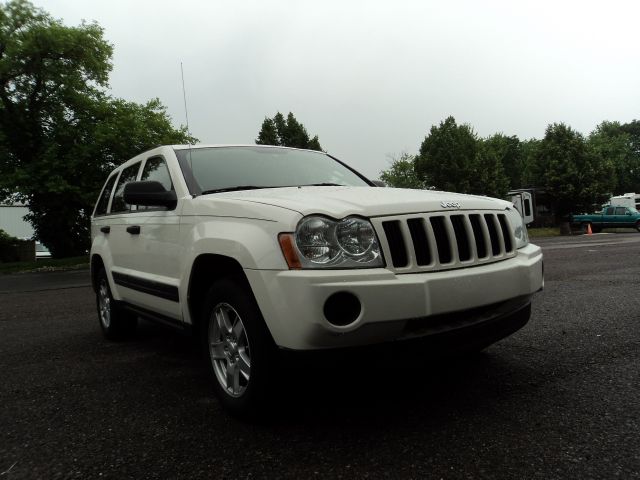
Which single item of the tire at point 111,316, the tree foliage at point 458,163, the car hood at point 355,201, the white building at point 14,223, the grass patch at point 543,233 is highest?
the tree foliage at point 458,163

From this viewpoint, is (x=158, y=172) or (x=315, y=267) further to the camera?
(x=158, y=172)

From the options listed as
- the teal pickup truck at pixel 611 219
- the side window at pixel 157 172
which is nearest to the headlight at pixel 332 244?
the side window at pixel 157 172

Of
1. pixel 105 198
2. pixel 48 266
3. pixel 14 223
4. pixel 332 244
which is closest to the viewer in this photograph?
pixel 332 244

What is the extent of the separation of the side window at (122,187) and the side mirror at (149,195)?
1102mm

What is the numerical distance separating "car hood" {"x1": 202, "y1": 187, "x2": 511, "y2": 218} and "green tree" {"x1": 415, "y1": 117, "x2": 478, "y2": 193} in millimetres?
42585

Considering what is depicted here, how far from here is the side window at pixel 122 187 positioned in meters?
4.42

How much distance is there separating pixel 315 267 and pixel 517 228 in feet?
5.13

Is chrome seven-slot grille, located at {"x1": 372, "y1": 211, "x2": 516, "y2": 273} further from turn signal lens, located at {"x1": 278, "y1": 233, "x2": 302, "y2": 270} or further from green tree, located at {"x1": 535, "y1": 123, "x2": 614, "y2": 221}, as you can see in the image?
green tree, located at {"x1": 535, "y1": 123, "x2": 614, "y2": 221}

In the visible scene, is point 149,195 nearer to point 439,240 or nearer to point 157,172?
point 157,172

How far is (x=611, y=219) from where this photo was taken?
33906 mm

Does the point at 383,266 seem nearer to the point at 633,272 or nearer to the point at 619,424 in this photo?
the point at 619,424

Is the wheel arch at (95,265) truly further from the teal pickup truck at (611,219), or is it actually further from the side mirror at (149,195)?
the teal pickup truck at (611,219)

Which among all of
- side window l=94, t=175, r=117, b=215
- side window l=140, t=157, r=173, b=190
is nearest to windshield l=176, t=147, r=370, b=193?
side window l=140, t=157, r=173, b=190

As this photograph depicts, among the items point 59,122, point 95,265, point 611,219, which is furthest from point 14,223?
point 611,219
